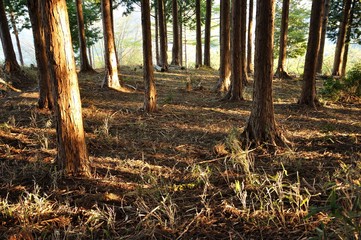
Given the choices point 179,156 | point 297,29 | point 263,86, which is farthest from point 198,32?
point 179,156

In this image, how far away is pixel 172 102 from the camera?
7.79 meters

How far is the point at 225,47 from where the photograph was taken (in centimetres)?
893

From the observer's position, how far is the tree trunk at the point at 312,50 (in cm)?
642

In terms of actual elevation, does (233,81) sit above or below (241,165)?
above

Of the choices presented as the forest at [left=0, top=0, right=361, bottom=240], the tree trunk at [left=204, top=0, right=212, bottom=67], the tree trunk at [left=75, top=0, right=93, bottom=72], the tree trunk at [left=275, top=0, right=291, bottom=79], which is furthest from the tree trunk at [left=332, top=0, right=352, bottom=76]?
the tree trunk at [left=75, top=0, right=93, bottom=72]

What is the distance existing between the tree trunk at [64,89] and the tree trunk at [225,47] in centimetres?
645

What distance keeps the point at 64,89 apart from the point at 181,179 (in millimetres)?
1870

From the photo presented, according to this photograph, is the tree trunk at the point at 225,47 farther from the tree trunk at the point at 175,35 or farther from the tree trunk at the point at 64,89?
the tree trunk at the point at 175,35

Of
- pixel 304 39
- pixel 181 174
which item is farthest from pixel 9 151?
pixel 304 39

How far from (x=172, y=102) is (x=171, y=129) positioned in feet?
8.09

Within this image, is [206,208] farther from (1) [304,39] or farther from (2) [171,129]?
(1) [304,39]

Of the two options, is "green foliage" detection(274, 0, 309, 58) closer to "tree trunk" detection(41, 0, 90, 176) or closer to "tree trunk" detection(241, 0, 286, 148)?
"tree trunk" detection(241, 0, 286, 148)

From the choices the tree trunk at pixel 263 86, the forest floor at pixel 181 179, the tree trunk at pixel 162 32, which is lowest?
the forest floor at pixel 181 179

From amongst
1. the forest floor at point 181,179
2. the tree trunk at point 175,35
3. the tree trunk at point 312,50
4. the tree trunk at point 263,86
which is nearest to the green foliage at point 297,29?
the tree trunk at point 175,35
